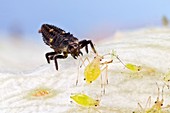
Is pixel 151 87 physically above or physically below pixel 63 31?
below

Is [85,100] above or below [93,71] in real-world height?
below

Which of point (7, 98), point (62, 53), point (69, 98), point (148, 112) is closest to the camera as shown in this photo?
point (148, 112)

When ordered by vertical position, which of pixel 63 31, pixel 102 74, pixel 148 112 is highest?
pixel 63 31

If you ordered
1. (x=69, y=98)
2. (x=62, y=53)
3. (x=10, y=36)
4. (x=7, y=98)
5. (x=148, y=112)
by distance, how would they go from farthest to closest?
Result: (x=10, y=36) → (x=62, y=53) → (x=7, y=98) → (x=69, y=98) → (x=148, y=112)

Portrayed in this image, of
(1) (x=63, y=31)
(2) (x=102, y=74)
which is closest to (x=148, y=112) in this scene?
(2) (x=102, y=74)

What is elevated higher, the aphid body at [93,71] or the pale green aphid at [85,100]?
the aphid body at [93,71]

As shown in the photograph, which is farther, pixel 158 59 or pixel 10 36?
pixel 10 36

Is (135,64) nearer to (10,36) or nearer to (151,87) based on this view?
(151,87)

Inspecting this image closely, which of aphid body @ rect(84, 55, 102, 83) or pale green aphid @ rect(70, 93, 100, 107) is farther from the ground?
aphid body @ rect(84, 55, 102, 83)
